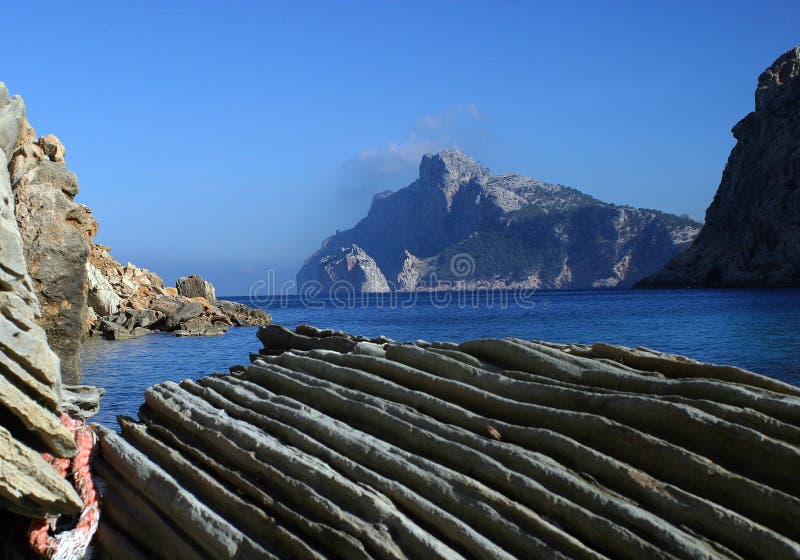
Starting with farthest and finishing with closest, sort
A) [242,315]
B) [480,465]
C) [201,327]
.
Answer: [242,315]
[201,327]
[480,465]

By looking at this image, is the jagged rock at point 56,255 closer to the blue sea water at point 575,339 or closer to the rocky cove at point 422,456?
the blue sea water at point 575,339

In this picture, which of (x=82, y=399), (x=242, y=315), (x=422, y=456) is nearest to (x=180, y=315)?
A: (x=242, y=315)

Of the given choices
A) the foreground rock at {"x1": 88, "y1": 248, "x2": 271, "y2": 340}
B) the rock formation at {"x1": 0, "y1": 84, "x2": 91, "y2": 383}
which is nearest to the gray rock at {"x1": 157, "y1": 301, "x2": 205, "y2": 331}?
the foreground rock at {"x1": 88, "y1": 248, "x2": 271, "y2": 340}

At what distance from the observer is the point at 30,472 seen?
622cm

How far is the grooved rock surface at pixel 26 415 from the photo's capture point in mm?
6145

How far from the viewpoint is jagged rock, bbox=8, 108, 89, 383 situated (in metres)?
14.2

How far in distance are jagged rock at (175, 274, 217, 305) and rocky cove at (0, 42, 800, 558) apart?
5121 cm

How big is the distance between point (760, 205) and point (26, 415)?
9470 centimetres

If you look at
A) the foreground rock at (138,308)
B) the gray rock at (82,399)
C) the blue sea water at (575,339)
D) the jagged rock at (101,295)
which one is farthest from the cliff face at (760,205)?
the gray rock at (82,399)

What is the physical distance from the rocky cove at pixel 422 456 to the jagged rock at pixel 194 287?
168ft

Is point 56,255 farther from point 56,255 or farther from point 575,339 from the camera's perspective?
point 575,339

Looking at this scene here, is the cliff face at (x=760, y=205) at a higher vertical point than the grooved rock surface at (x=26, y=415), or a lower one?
higher

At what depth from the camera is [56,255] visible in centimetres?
1448

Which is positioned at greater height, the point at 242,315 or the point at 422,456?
the point at 422,456
